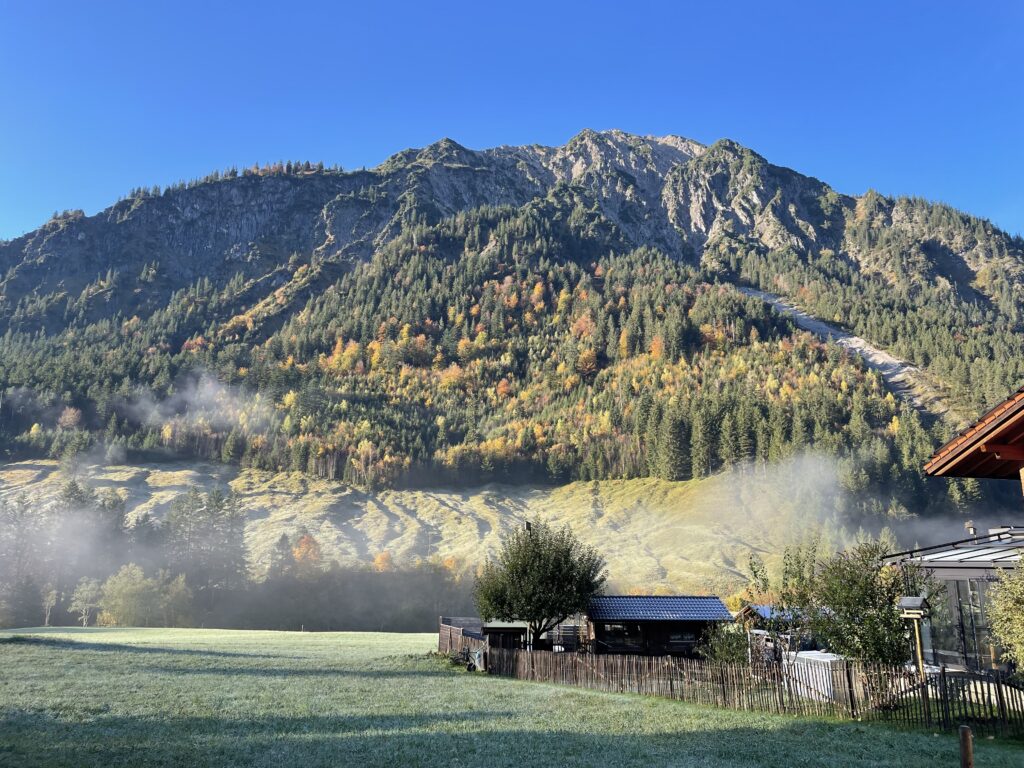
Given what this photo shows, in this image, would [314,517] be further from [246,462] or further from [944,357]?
[944,357]

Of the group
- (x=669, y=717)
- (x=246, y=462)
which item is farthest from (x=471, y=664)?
(x=246, y=462)

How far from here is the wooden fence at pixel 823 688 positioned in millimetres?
17797

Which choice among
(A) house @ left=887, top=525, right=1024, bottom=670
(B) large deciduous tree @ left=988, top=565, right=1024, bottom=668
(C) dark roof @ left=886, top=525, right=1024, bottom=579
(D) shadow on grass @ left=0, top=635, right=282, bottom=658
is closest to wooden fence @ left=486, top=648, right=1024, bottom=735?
(B) large deciduous tree @ left=988, top=565, right=1024, bottom=668

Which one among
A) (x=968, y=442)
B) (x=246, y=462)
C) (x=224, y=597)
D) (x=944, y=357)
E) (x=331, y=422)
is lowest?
(x=224, y=597)

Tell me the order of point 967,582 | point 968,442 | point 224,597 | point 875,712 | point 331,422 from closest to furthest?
point 968,442
point 875,712
point 967,582
point 224,597
point 331,422

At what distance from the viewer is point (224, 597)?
114 meters

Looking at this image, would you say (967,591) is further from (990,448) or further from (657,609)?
(657,609)

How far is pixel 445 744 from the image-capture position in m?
17.3

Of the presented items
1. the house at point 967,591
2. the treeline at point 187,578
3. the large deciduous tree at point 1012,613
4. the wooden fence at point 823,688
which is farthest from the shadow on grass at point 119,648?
the treeline at point 187,578

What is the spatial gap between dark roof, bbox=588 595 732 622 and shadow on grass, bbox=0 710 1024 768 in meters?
21.4

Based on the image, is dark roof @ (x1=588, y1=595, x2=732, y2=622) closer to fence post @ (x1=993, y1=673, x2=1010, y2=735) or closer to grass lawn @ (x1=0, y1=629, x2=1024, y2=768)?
grass lawn @ (x1=0, y1=629, x2=1024, y2=768)

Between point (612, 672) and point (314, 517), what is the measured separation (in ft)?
407

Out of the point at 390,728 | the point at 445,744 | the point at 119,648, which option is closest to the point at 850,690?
the point at 445,744

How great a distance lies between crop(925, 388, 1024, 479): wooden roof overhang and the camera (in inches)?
506
